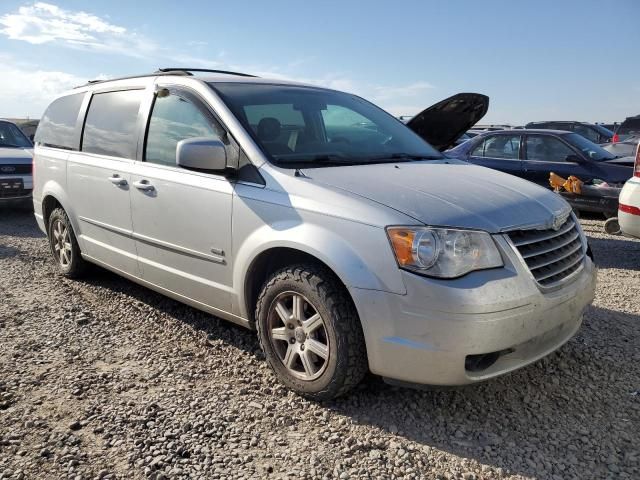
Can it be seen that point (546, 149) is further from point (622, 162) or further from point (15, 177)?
point (15, 177)

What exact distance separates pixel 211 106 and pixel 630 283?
426 centimetres

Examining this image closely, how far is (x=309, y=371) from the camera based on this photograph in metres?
3.02

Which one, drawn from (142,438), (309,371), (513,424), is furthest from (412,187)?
(142,438)

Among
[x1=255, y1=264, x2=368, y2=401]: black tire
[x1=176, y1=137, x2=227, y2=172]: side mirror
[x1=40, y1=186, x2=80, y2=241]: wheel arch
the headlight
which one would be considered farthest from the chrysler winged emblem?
[x1=40, y1=186, x2=80, y2=241]: wheel arch

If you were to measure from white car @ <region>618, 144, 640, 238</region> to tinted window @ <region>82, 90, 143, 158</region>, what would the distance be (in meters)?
4.42

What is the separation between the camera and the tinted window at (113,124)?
13.7 ft

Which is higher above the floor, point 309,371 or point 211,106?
point 211,106

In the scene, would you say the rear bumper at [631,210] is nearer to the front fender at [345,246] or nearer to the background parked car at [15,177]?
the front fender at [345,246]

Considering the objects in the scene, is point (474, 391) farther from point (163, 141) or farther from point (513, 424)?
point (163, 141)

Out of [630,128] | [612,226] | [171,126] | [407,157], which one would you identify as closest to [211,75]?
[171,126]

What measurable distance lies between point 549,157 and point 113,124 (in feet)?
22.3

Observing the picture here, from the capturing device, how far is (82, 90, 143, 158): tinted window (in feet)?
13.7

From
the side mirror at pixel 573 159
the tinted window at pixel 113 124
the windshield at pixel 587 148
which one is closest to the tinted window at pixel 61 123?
the tinted window at pixel 113 124

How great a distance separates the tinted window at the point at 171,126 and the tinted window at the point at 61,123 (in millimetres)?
1355
